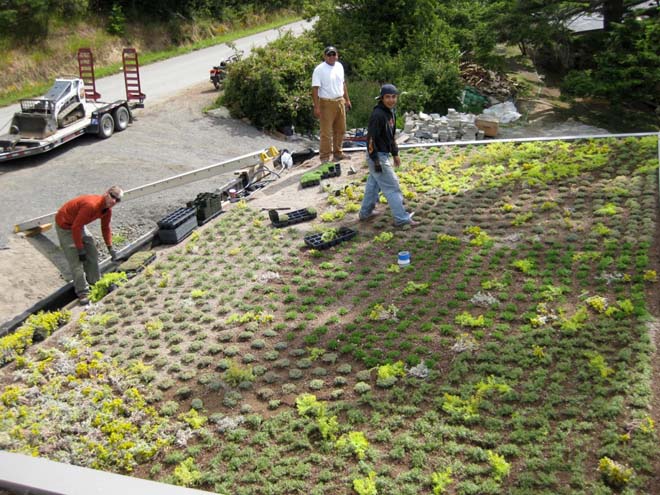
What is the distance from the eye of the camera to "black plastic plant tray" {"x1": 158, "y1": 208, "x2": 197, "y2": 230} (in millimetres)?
10633

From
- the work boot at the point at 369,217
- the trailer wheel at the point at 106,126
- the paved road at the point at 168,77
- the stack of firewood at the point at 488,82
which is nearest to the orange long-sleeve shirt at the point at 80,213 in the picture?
the work boot at the point at 369,217

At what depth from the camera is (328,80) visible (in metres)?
12.4

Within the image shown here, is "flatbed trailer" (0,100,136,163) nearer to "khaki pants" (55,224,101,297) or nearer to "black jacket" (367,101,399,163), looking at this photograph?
"khaki pants" (55,224,101,297)

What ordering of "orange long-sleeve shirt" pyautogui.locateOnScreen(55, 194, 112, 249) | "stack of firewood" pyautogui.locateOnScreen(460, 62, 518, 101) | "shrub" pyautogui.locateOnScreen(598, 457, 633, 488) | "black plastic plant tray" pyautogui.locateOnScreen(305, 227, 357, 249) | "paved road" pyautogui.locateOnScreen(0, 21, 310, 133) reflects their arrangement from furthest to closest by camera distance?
"stack of firewood" pyautogui.locateOnScreen(460, 62, 518, 101), "paved road" pyautogui.locateOnScreen(0, 21, 310, 133), "black plastic plant tray" pyautogui.locateOnScreen(305, 227, 357, 249), "orange long-sleeve shirt" pyautogui.locateOnScreen(55, 194, 112, 249), "shrub" pyautogui.locateOnScreen(598, 457, 633, 488)

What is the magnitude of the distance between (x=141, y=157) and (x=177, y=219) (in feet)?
15.4

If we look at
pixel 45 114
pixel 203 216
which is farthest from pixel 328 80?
pixel 45 114

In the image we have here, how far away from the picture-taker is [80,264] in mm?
9211

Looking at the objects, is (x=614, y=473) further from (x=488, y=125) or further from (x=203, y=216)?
(x=488, y=125)

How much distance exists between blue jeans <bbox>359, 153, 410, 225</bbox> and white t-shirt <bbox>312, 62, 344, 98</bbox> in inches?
116

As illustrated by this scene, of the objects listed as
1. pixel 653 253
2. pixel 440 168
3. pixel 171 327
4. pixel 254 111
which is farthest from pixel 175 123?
pixel 653 253

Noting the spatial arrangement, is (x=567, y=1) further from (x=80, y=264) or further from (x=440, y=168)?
(x=80, y=264)

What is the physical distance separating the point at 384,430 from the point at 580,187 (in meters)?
6.72

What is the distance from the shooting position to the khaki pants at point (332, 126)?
1271 cm

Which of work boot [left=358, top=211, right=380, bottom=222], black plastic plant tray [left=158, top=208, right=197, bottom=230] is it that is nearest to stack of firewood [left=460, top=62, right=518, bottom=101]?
work boot [left=358, top=211, right=380, bottom=222]
